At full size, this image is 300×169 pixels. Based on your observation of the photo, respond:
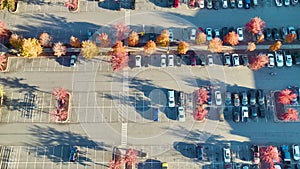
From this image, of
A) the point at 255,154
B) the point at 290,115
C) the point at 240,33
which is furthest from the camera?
the point at 240,33

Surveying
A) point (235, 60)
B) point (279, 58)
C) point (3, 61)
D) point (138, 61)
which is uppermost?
point (279, 58)

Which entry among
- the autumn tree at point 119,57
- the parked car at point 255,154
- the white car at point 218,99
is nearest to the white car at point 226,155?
the parked car at point 255,154

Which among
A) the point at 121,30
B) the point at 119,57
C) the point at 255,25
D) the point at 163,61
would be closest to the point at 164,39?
the point at 163,61

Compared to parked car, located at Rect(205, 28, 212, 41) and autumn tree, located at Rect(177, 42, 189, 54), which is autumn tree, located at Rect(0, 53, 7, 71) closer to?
autumn tree, located at Rect(177, 42, 189, 54)

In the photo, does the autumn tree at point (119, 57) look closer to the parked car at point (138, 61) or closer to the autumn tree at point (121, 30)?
the parked car at point (138, 61)

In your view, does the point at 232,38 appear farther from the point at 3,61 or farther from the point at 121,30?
the point at 3,61

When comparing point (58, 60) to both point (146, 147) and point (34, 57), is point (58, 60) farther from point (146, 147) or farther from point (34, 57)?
point (146, 147)
